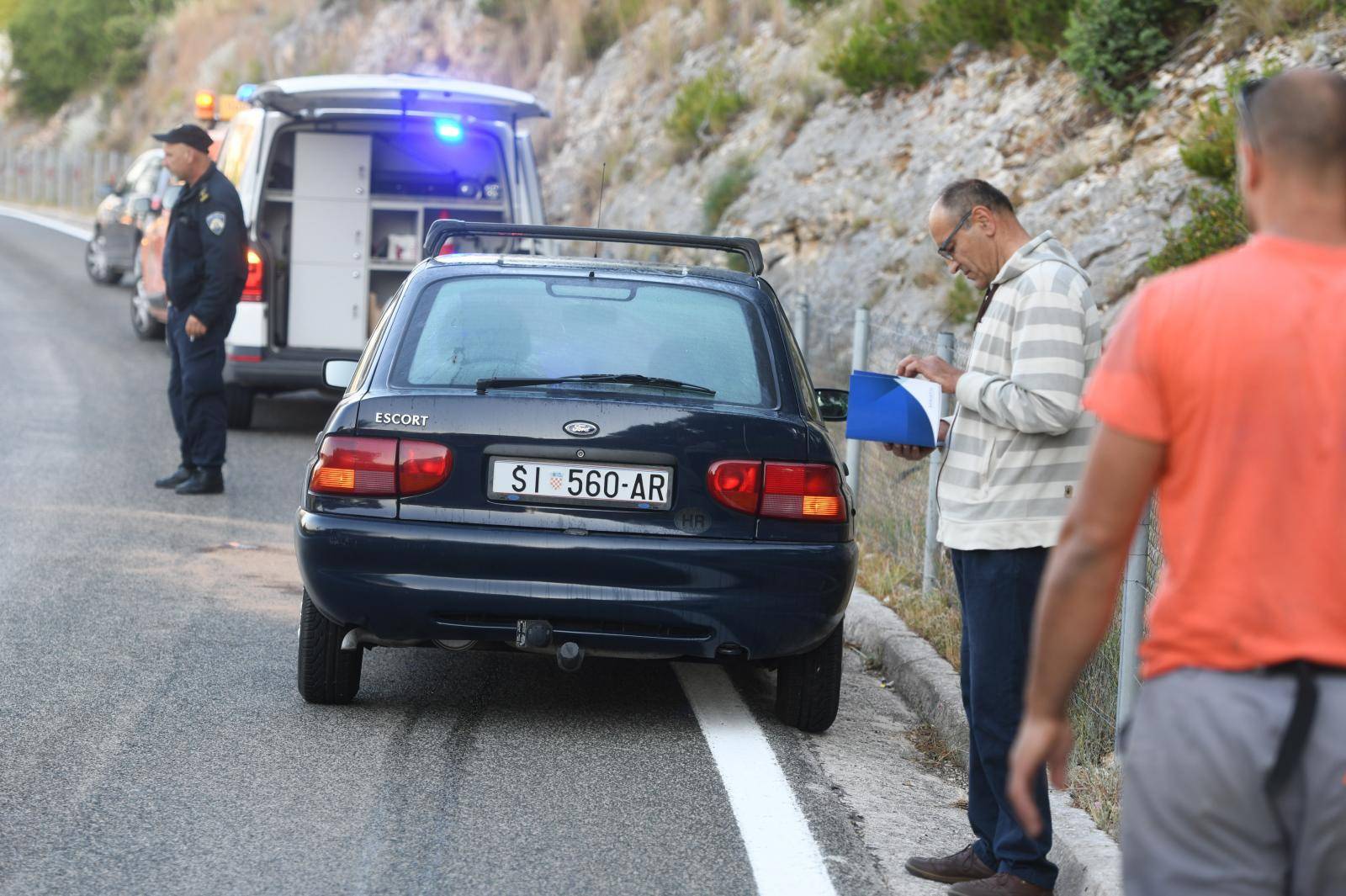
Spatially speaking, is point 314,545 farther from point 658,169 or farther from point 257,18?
point 257,18

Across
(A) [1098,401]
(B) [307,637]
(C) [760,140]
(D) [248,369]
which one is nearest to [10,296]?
(C) [760,140]

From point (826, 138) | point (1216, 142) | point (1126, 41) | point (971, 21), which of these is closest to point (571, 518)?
point (1216, 142)

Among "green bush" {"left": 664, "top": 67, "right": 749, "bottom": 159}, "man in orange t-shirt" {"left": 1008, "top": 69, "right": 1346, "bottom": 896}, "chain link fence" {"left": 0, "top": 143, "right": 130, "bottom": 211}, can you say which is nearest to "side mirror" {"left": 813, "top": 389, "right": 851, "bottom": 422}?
"man in orange t-shirt" {"left": 1008, "top": 69, "right": 1346, "bottom": 896}

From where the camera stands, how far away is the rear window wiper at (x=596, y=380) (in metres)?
5.59

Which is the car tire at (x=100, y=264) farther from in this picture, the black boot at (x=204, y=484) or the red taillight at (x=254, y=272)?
the black boot at (x=204, y=484)

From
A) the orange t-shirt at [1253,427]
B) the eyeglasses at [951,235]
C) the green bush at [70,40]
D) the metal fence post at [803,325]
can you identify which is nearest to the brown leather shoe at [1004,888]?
the eyeglasses at [951,235]

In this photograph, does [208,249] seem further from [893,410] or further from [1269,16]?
[1269,16]

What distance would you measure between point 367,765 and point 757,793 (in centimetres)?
116

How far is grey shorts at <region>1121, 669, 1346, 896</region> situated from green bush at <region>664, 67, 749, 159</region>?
61.7 ft

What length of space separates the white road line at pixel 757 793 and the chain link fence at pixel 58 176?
4216cm

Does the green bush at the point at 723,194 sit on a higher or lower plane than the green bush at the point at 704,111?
lower

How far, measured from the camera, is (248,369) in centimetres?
1172

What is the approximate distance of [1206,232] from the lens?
1086cm

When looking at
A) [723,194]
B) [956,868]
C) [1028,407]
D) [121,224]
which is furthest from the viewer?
[121,224]
